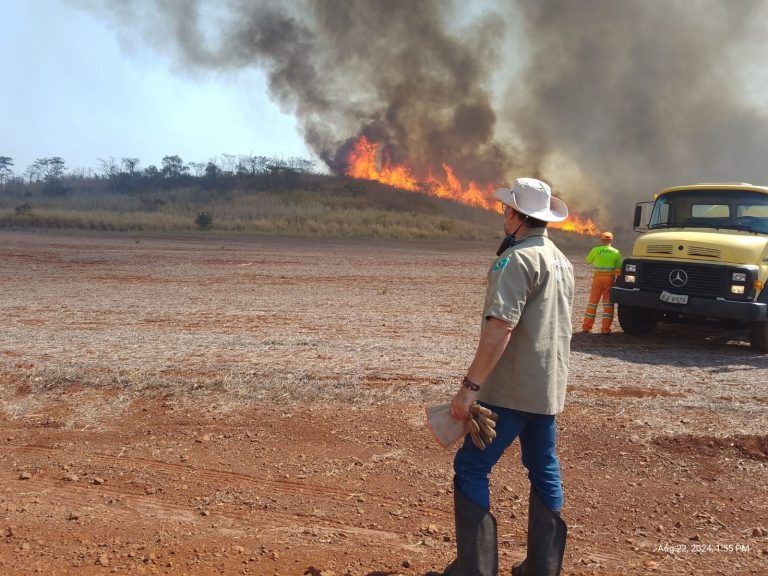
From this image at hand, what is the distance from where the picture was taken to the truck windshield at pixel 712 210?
9094 mm

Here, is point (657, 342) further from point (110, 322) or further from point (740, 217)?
point (110, 322)

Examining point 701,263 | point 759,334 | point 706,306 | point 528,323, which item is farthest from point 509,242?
point 759,334

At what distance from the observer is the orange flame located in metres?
60.5

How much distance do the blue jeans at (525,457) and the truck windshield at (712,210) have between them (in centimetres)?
741

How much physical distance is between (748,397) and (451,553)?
4.56 m

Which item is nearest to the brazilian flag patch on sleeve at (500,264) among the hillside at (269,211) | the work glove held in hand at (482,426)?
the work glove held in hand at (482,426)

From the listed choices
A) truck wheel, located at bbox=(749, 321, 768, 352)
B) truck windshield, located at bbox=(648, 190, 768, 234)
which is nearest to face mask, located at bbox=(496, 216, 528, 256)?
truck wheel, located at bbox=(749, 321, 768, 352)

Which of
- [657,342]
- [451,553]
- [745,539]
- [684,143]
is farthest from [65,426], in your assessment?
[684,143]

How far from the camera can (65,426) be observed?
5219mm

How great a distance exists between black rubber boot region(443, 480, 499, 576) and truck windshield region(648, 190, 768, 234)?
25.5 feet

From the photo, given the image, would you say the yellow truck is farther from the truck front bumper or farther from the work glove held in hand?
the work glove held in hand

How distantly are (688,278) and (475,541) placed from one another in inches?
276

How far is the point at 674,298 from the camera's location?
877 cm

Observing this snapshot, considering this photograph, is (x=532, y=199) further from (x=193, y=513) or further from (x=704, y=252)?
(x=704, y=252)
